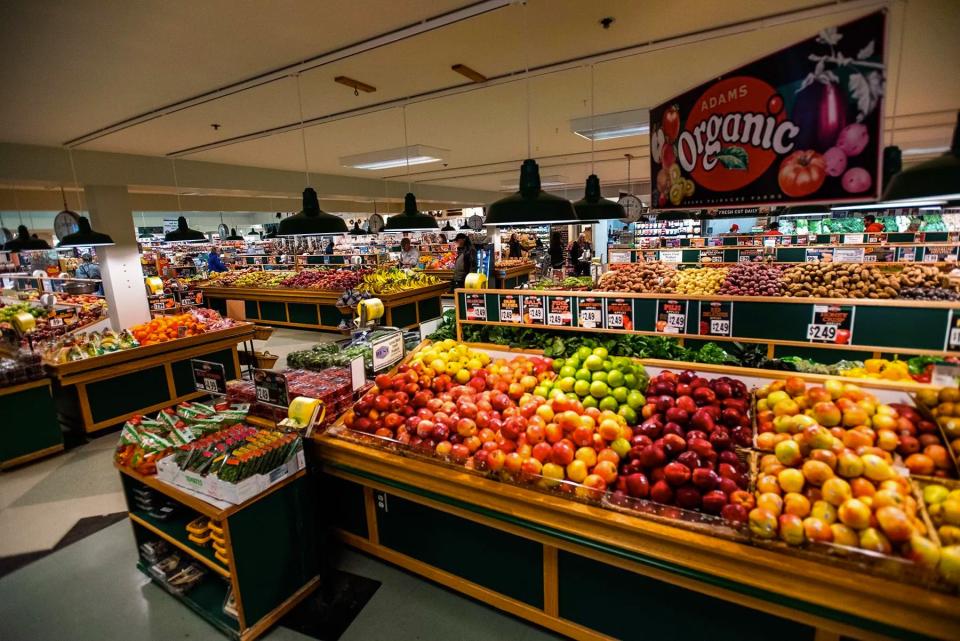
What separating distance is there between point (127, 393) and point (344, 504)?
4.03 m

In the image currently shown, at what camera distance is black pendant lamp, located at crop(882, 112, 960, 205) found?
4.71 ft

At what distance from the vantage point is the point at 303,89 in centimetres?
404

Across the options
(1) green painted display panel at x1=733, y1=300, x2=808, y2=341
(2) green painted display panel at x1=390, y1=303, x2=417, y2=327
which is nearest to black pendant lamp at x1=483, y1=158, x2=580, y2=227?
(1) green painted display panel at x1=733, y1=300, x2=808, y2=341

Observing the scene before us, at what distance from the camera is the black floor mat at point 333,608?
2600 mm

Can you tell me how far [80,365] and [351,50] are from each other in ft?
15.1

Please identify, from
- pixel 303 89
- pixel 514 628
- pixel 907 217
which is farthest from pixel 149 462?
pixel 907 217

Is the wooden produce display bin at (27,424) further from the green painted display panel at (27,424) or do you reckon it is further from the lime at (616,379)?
the lime at (616,379)

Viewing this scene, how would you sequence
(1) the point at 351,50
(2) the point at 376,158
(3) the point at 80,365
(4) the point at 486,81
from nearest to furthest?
1. (1) the point at 351,50
2. (4) the point at 486,81
3. (3) the point at 80,365
4. (2) the point at 376,158

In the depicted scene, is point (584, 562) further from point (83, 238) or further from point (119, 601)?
point (83, 238)

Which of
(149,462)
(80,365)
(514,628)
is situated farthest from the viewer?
(80,365)

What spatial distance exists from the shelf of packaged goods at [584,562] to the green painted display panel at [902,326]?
334 cm

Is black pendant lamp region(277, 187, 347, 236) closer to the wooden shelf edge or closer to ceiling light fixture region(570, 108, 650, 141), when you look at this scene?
the wooden shelf edge

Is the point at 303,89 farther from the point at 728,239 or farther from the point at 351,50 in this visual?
the point at 728,239

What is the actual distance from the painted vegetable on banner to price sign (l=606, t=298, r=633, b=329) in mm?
2256
